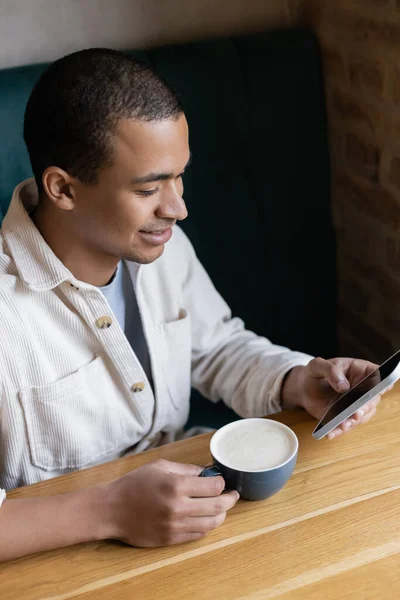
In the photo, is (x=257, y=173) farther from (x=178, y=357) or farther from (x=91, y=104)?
(x=91, y=104)

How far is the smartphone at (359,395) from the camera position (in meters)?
0.88

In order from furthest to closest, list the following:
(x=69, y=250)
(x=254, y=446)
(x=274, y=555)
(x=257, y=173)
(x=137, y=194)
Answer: (x=257, y=173) → (x=69, y=250) → (x=137, y=194) → (x=254, y=446) → (x=274, y=555)

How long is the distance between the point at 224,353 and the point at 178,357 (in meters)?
0.10

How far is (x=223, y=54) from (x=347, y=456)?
0.96 meters

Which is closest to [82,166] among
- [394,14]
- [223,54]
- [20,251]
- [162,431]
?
[20,251]

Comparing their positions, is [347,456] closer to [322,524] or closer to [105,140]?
[322,524]

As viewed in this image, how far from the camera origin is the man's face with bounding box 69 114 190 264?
3.40ft

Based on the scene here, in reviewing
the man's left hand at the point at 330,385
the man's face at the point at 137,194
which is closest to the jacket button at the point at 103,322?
the man's face at the point at 137,194

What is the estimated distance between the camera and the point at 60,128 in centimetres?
105

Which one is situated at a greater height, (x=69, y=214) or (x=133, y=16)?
(x=133, y=16)

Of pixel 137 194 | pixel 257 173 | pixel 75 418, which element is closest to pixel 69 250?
pixel 137 194

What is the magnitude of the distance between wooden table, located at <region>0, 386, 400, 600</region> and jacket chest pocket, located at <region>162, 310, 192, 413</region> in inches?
14.2

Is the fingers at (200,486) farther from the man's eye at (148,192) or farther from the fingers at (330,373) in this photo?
the man's eye at (148,192)

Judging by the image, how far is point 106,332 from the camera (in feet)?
3.80
